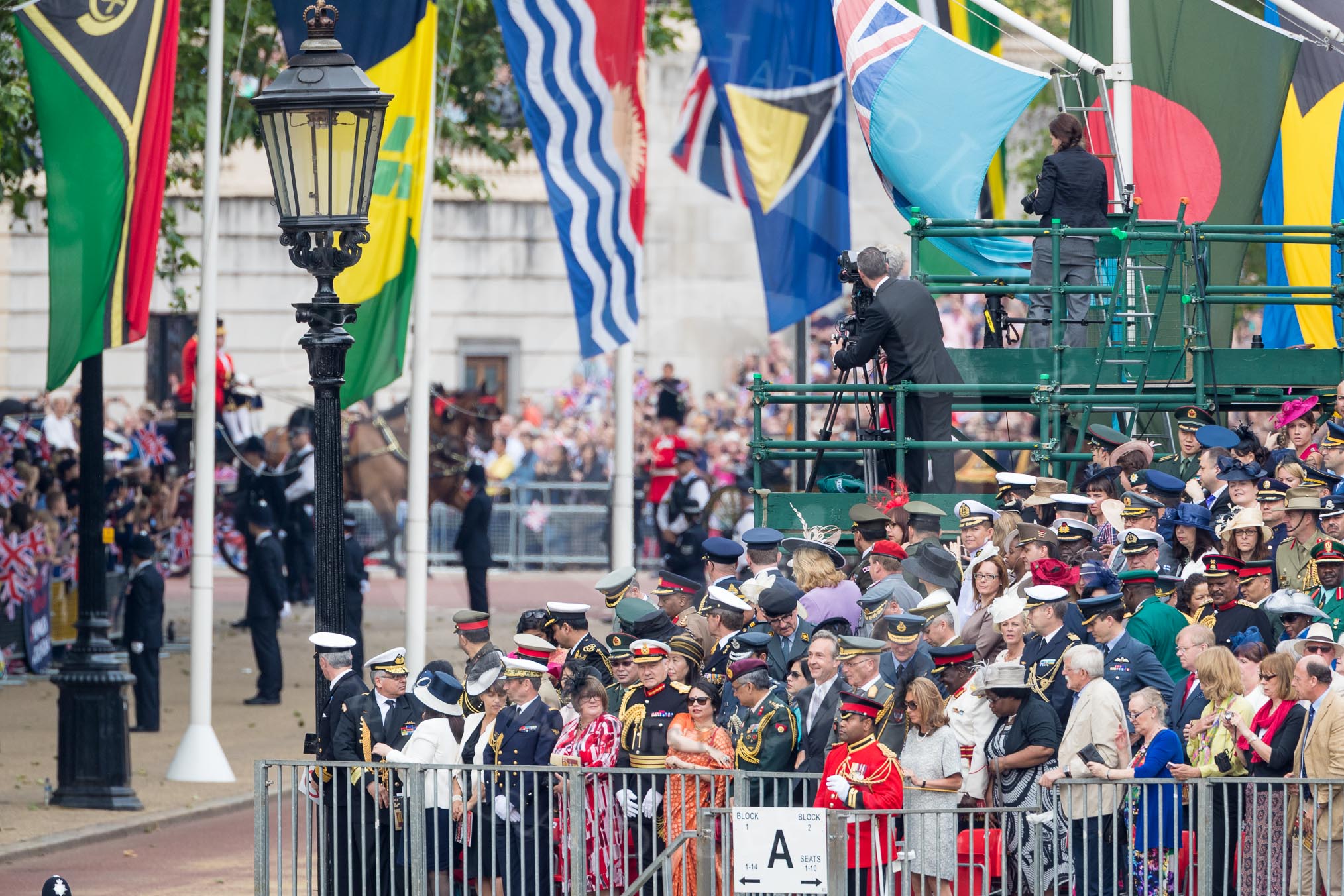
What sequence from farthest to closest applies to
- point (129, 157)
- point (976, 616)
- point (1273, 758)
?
point (129, 157)
point (976, 616)
point (1273, 758)

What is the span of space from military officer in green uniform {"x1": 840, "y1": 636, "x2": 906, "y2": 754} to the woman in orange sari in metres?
0.71

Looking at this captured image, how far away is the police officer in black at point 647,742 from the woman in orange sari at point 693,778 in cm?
9

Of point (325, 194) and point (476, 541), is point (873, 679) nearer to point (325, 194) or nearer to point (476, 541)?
point (325, 194)

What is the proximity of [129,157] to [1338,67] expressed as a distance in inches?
397

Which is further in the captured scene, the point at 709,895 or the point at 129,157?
the point at 129,157

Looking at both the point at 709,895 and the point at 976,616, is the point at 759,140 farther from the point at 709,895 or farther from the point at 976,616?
the point at 709,895

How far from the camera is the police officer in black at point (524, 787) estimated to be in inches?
406

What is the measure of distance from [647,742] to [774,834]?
4.52 ft

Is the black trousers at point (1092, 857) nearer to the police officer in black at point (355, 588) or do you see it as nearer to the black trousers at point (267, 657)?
the police officer in black at point (355, 588)

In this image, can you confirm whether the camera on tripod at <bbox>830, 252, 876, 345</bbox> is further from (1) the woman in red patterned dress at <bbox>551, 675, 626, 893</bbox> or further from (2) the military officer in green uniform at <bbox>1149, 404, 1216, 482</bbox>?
(1) the woman in red patterned dress at <bbox>551, 675, 626, 893</bbox>

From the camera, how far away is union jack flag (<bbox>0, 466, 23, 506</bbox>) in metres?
23.0

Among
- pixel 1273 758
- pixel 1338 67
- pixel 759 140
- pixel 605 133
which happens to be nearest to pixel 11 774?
pixel 605 133

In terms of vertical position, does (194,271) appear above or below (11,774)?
above

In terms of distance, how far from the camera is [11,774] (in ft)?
57.6
